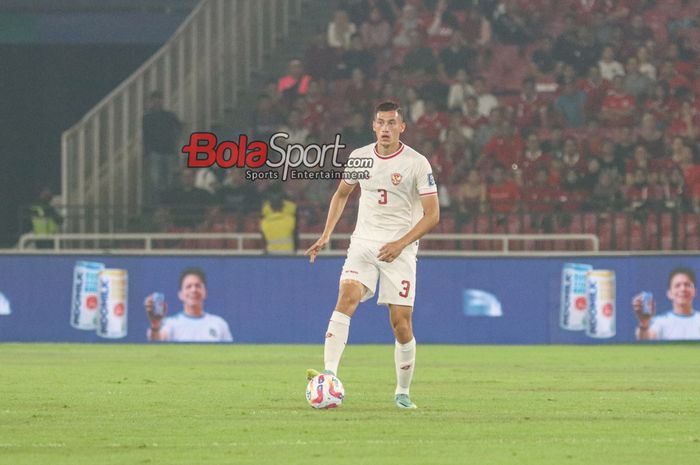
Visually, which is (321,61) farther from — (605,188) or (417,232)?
(417,232)

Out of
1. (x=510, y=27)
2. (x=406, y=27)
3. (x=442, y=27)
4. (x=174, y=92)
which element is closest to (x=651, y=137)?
(x=510, y=27)

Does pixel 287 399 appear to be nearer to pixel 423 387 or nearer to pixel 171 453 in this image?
pixel 423 387

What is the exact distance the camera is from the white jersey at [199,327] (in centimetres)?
2344

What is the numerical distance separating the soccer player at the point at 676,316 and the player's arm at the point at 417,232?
11.4 metres

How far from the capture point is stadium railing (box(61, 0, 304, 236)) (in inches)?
1049

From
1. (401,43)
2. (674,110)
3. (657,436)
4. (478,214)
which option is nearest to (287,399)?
(657,436)

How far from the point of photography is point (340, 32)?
3172 cm

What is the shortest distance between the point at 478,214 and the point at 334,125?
5.81m

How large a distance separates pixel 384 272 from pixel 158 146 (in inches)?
632

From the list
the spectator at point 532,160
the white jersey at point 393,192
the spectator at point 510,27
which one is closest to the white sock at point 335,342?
the white jersey at point 393,192

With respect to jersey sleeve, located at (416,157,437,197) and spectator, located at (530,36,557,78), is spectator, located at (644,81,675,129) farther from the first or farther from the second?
jersey sleeve, located at (416,157,437,197)

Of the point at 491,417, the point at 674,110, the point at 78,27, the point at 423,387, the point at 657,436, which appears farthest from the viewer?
the point at 78,27

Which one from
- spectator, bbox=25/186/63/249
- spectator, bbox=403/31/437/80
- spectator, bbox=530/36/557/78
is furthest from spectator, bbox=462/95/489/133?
spectator, bbox=25/186/63/249

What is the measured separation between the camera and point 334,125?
30.1m
